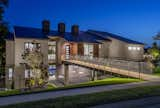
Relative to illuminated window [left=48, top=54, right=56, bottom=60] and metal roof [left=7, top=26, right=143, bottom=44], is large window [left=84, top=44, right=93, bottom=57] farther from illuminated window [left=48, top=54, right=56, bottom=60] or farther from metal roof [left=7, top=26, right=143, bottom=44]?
illuminated window [left=48, top=54, right=56, bottom=60]

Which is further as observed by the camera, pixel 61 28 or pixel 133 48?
pixel 133 48

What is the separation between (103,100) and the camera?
10750 millimetres

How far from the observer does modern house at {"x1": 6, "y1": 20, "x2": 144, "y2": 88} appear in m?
28.2

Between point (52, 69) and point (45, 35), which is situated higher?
point (45, 35)

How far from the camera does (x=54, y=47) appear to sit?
32.9 m

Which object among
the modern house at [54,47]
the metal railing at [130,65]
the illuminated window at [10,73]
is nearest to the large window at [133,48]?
the modern house at [54,47]

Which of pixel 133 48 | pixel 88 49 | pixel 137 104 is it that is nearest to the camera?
pixel 137 104

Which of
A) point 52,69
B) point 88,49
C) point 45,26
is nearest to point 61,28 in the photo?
point 45,26

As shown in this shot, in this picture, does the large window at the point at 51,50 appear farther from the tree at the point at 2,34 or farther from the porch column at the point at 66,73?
the tree at the point at 2,34

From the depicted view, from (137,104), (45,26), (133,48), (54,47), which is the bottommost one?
(137,104)

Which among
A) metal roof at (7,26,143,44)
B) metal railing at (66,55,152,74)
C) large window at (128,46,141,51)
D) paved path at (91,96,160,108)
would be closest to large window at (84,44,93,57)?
metal roof at (7,26,143,44)

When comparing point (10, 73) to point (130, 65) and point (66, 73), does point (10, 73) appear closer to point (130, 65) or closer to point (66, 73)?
point (66, 73)

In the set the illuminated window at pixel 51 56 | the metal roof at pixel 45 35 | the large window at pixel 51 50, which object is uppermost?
the metal roof at pixel 45 35

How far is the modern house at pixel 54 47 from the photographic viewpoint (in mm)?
28203
